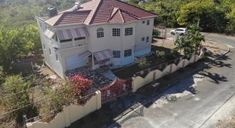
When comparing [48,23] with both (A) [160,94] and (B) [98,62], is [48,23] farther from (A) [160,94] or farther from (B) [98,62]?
(A) [160,94]

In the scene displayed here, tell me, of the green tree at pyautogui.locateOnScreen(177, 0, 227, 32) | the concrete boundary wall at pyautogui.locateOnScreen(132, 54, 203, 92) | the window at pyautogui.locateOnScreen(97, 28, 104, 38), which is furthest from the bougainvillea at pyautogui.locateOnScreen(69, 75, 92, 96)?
the green tree at pyautogui.locateOnScreen(177, 0, 227, 32)

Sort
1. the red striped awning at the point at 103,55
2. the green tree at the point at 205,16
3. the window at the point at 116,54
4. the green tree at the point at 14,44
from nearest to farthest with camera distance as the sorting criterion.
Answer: the red striped awning at the point at 103,55, the window at the point at 116,54, the green tree at the point at 14,44, the green tree at the point at 205,16

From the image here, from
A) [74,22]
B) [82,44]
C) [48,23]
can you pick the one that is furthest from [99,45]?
[48,23]

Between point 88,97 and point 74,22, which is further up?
point 74,22

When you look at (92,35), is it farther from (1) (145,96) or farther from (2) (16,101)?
(2) (16,101)

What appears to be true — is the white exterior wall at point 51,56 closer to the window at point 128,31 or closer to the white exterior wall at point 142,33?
the window at point 128,31

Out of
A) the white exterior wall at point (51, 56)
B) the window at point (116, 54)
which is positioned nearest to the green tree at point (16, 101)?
the white exterior wall at point (51, 56)
